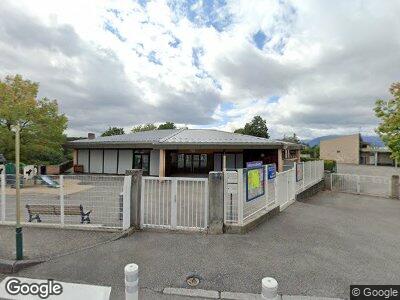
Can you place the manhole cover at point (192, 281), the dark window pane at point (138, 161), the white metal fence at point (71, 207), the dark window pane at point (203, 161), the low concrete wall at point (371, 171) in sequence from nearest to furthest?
the manhole cover at point (192, 281)
the white metal fence at point (71, 207)
the dark window pane at point (138, 161)
the dark window pane at point (203, 161)
the low concrete wall at point (371, 171)

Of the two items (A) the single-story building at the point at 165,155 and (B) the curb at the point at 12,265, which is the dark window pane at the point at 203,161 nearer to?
(A) the single-story building at the point at 165,155

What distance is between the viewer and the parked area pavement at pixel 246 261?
4.60 meters

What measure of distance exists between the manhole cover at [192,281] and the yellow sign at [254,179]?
3551 mm

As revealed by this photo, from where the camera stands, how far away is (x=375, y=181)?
1964 cm

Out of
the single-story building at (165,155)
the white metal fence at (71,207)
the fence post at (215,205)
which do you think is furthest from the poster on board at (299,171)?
the white metal fence at (71,207)

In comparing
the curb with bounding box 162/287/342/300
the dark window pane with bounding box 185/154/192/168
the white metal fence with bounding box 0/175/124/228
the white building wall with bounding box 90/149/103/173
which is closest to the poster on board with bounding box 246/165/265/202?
the curb with bounding box 162/287/342/300

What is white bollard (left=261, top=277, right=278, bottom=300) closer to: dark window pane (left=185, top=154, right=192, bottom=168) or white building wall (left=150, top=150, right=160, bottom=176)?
white building wall (left=150, top=150, right=160, bottom=176)

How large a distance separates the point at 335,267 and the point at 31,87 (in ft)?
76.1

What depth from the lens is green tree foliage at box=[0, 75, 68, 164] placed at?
19094 mm

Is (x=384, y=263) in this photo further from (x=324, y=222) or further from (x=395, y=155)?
(x=395, y=155)

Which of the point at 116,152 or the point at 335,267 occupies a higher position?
the point at 116,152

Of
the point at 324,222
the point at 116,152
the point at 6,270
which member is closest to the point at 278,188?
the point at 324,222

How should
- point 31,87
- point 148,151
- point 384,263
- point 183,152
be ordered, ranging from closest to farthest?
1. point 384,263
2. point 31,87
3. point 148,151
4. point 183,152

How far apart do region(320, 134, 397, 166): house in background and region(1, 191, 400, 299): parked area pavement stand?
5428 centimetres
